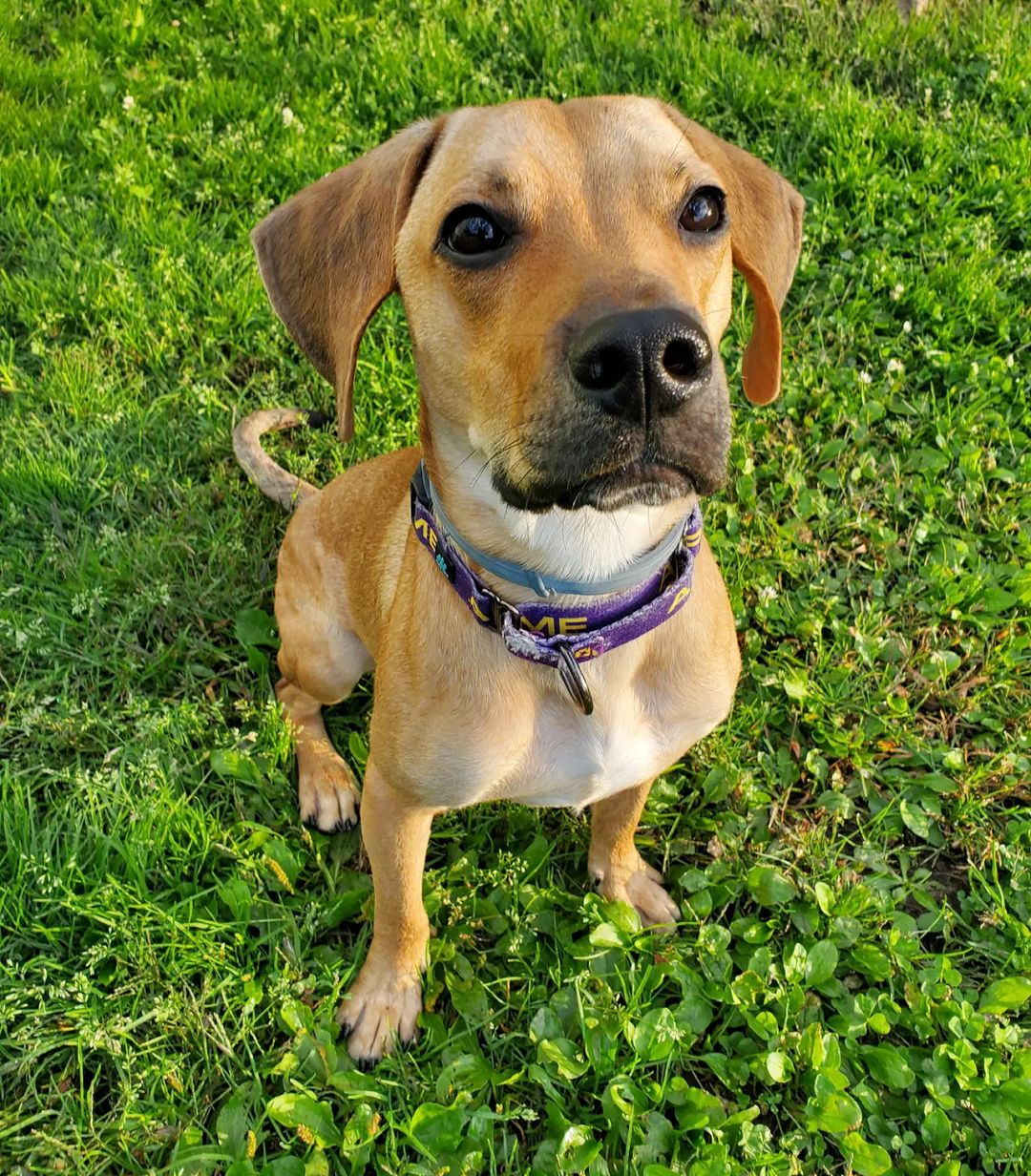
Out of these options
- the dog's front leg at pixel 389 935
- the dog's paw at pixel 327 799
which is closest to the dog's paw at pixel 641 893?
the dog's front leg at pixel 389 935

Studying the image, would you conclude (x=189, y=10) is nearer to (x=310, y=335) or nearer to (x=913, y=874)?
(x=310, y=335)

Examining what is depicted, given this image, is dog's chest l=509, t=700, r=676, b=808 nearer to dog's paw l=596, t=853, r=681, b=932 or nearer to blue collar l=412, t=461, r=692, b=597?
blue collar l=412, t=461, r=692, b=597

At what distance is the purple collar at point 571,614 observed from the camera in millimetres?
2400

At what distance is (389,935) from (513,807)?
2.41ft

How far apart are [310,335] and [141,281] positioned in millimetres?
3006

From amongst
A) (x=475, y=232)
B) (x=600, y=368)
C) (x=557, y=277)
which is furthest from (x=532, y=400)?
(x=475, y=232)

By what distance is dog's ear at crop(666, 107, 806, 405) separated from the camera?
8.63 feet

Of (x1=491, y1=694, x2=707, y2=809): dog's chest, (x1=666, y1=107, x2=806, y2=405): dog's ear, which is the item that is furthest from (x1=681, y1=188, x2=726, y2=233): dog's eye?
(x1=491, y1=694, x2=707, y2=809): dog's chest

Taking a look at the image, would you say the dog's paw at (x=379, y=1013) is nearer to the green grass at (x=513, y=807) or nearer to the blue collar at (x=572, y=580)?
the green grass at (x=513, y=807)

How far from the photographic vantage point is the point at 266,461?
13.9ft

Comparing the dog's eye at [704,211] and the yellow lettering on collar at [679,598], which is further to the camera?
the yellow lettering on collar at [679,598]

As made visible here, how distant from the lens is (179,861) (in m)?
3.37

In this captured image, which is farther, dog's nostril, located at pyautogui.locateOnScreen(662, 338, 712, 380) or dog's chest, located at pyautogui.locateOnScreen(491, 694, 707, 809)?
dog's chest, located at pyautogui.locateOnScreen(491, 694, 707, 809)

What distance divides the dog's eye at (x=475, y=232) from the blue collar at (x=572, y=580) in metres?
0.69
